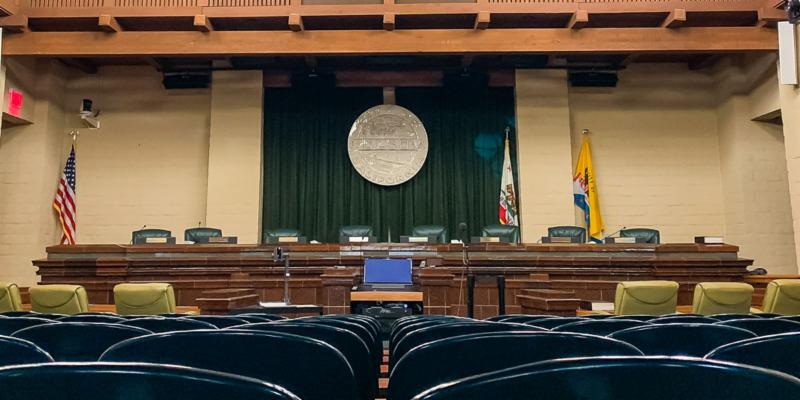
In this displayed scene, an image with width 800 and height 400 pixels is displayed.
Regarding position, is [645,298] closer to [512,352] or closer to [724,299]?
[724,299]

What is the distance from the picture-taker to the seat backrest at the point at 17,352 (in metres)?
0.89

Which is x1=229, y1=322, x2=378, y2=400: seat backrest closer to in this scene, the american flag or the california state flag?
the california state flag

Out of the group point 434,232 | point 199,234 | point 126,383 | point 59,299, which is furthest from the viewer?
point 434,232

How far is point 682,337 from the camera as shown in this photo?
3.88ft

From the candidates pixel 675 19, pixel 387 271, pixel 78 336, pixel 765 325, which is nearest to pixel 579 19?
pixel 675 19

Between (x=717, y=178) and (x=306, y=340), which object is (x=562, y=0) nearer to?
(x=717, y=178)

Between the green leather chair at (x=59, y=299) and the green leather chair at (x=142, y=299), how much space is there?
0.81 feet

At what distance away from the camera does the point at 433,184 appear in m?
9.70

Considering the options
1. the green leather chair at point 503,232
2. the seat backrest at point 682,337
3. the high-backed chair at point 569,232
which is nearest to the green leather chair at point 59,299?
the seat backrest at point 682,337

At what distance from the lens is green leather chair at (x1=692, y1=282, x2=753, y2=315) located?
13.0 ft

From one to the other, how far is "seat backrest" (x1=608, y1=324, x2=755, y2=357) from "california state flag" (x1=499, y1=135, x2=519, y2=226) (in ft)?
26.6

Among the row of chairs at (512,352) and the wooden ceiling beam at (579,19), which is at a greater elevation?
the wooden ceiling beam at (579,19)

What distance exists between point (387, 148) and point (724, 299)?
21.2ft

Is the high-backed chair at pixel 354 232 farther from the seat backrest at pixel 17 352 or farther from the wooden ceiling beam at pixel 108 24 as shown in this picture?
the seat backrest at pixel 17 352
